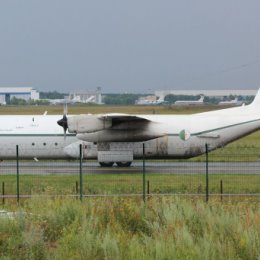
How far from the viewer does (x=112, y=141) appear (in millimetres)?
37906

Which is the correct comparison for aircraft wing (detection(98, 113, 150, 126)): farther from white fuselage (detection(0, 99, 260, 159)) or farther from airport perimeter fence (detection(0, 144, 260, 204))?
airport perimeter fence (detection(0, 144, 260, 204))

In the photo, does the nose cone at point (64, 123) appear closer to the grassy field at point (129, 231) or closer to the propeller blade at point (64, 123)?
the propeller blade at point (64, 123)

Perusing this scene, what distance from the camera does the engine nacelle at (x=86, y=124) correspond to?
3656 cm

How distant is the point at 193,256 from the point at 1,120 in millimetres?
27025

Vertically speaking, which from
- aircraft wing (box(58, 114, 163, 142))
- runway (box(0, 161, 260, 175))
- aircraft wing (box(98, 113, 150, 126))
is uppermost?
aircraft wing (box(98, 113, 150, 126))

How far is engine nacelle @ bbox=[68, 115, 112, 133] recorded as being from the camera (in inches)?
1439

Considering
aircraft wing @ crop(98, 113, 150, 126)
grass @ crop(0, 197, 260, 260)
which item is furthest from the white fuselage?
grass @ crop(0, 197, 260, 260)

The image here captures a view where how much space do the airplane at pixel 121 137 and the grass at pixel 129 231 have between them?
17.8 m

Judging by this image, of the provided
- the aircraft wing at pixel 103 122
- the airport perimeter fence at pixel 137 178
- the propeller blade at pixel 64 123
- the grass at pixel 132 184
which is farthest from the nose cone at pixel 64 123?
the grass at pixel 132 184

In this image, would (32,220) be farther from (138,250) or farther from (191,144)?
(191,144)

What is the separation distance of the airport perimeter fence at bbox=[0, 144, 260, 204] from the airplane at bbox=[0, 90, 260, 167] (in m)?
0.64

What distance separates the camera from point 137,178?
1293 inches

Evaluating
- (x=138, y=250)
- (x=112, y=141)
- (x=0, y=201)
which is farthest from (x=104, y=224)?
(x=112, y=141)

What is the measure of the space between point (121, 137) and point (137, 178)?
5379 mm
